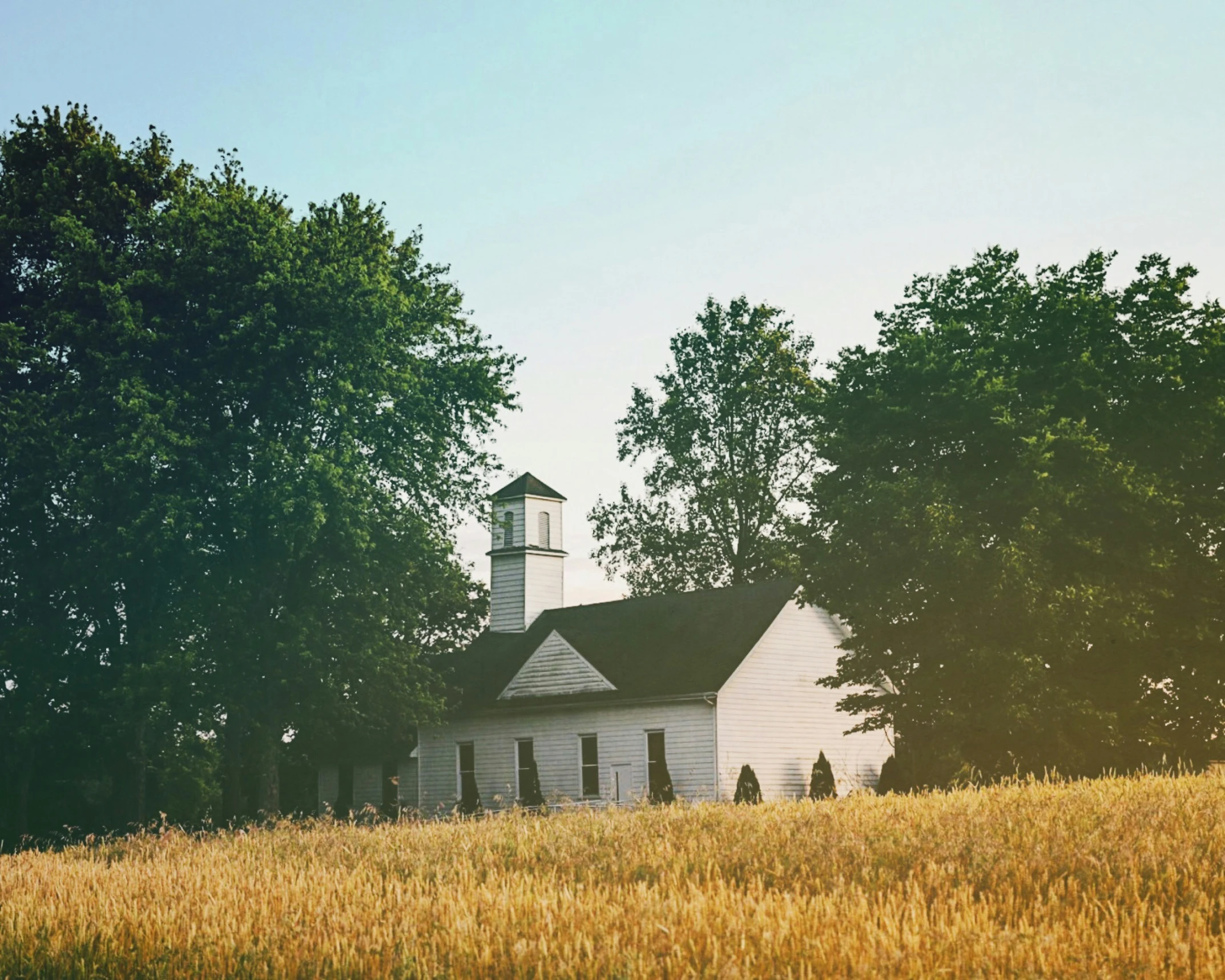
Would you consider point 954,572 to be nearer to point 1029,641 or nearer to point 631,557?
point 1029,641

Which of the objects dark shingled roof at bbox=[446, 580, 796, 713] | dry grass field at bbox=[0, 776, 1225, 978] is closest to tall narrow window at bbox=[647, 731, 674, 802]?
dark shingled roof at bbox=[446, 580, 796, 713]

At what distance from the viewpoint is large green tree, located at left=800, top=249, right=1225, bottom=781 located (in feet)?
88.1

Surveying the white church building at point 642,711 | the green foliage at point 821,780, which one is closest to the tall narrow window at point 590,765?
the white church building at point 642,711

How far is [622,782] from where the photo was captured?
37750 mm

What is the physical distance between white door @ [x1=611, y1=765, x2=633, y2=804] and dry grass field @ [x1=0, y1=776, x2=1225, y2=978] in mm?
22591

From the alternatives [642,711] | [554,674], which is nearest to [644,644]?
[554,674]

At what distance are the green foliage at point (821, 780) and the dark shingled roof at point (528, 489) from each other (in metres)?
15.6

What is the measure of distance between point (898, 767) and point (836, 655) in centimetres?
769

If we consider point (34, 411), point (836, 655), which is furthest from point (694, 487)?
point (34, 411)

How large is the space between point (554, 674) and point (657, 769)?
5239 millimetres

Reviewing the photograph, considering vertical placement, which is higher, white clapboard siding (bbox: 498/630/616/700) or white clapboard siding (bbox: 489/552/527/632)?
white clapboard siding (bbox: 489/552/527/632)

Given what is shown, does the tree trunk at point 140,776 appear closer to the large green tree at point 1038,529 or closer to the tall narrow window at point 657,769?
the tall narrow window at point 657,769

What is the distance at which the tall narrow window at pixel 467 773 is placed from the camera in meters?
42.1

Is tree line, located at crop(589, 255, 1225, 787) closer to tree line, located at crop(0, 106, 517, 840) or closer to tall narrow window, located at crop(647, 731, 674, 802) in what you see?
tall narrow window, located at crop(647, 731, 674, 802)
